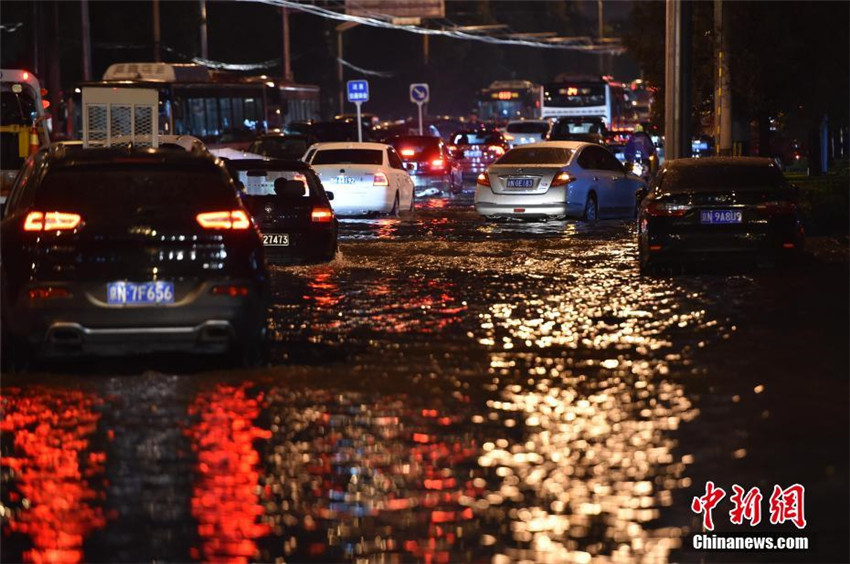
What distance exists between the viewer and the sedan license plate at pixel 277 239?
19.6 metres

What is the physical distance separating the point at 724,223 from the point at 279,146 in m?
21.4

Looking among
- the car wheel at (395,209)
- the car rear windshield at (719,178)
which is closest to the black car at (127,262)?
the car rear windshield at (719,178)

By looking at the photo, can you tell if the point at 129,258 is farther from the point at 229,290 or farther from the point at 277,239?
the point at 277,239

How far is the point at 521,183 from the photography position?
27.9m

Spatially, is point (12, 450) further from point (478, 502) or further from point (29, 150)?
point (29, 150)

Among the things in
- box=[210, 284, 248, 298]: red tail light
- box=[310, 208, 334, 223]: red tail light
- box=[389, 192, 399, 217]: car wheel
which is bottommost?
box=[389, 192, 399, 217]: car wheel

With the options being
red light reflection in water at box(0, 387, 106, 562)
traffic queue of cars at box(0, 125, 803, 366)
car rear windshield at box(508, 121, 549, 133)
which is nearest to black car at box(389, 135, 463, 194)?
car rear windshield at box(508, 121, 549, 133)

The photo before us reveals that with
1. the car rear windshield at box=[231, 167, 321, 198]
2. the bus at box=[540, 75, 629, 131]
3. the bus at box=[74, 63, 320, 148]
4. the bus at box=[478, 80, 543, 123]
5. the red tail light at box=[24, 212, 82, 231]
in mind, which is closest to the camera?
the red tail light at box=[24, 212, 82, 231]

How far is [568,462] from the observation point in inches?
330

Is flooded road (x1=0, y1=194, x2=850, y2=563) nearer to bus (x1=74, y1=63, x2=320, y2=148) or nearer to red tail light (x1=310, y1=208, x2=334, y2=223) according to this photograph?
red tail light (x1=310, y1=208, x2=334, y2=223)

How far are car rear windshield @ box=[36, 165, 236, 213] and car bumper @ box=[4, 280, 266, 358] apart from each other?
611 millimetres

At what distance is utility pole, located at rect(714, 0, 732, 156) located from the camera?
101 feet

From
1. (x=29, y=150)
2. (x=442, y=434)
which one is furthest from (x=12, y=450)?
(x=29, y=150)

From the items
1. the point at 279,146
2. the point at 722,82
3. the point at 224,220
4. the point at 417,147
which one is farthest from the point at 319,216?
the point at 417,147
